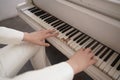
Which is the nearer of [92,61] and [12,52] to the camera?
[92,61]

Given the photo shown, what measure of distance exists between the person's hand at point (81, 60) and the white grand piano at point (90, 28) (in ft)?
0.18

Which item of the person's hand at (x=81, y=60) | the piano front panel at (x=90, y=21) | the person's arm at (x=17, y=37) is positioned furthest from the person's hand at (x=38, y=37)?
the person's hand at (x=81, y=60)

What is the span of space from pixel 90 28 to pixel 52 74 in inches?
16.7

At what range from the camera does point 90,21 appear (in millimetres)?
930

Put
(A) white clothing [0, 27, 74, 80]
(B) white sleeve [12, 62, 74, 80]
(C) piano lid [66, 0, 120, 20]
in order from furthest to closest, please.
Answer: (A) white clothing [0, 27, 74, 80] < (C) piano lid [66, 0, 120, 20] < (B) white sleeve [12, 62, 74, 80]

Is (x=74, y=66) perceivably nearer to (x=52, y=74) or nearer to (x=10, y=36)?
(x=52, y=74)

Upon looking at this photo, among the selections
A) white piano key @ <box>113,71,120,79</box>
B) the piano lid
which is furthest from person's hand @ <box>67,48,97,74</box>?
the piano lid

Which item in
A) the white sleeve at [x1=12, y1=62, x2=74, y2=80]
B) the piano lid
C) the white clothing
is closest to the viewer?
the white sleeve at [x1=12, y1=62, x2=74, y2=80]

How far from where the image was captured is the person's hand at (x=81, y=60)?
73cm

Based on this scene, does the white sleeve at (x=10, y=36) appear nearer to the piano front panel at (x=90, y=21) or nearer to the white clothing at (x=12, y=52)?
the white clothing at (x=12, y=52)

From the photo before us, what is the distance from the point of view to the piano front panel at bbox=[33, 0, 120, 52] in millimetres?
819

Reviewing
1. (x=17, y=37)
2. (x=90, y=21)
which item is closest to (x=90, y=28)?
(x=90, y=21)

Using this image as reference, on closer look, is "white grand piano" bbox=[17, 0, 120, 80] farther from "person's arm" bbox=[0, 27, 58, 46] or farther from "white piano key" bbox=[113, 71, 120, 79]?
"person's arm" bbox=[0, 27, 58, 46]

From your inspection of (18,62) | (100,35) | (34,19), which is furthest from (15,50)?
(100,35)
